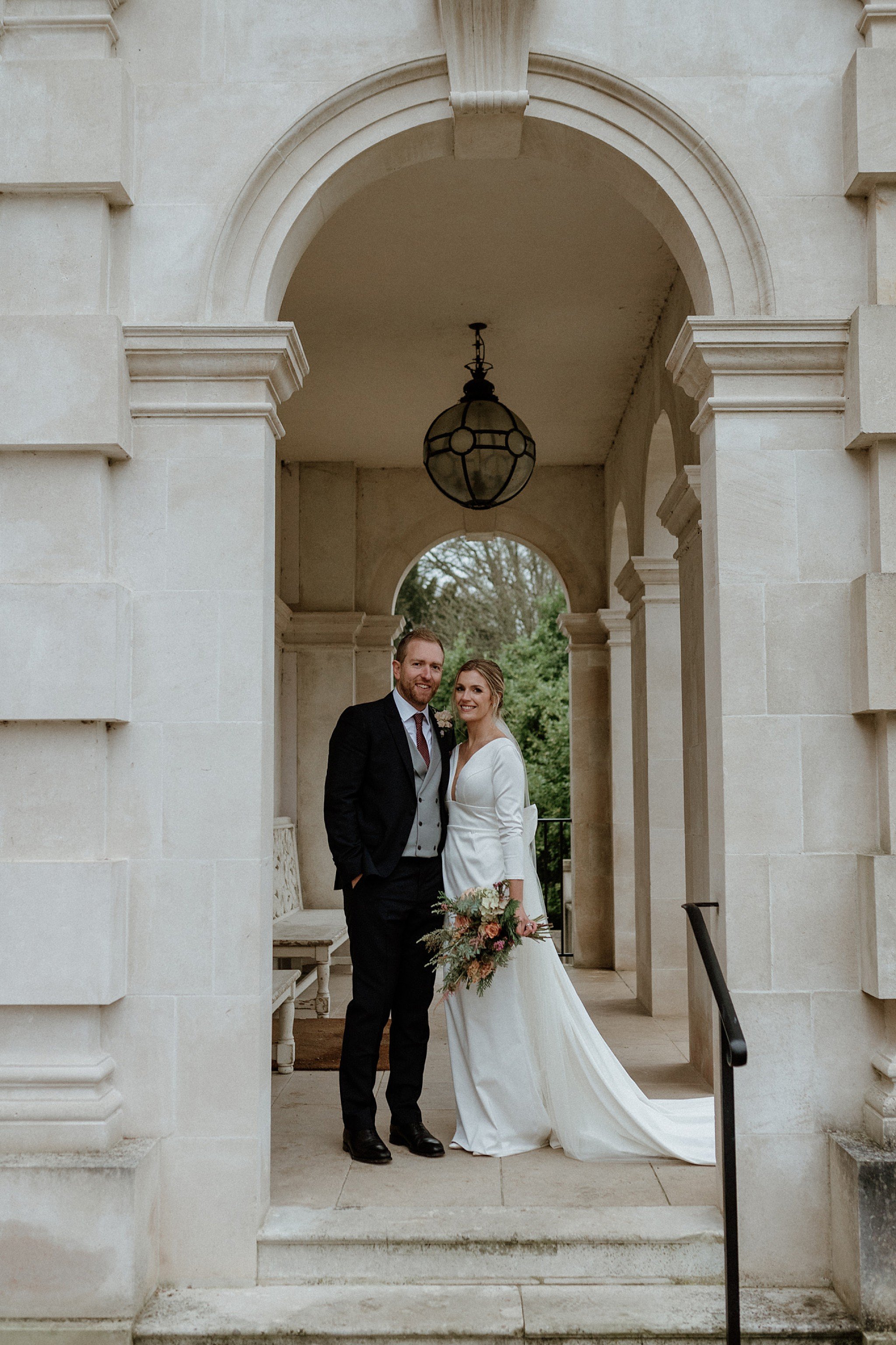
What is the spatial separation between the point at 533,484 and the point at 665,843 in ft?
12.7

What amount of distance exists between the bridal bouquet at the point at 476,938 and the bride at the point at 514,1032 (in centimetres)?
9

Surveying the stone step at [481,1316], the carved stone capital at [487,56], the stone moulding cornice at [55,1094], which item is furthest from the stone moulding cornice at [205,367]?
the stone step at [481,1316]

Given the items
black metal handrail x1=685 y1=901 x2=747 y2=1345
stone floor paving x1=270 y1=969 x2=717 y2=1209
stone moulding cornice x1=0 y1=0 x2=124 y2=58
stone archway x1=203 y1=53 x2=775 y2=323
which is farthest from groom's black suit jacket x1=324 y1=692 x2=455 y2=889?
stone moulding cornice x1=0 y1=0 x2=124 y2=58

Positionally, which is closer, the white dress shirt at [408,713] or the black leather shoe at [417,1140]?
the black leather shoe at [417,1140]

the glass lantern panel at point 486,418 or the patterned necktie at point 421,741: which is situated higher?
the glass lantern panel at point 486,418

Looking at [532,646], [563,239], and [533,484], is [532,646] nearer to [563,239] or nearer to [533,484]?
[533,484]

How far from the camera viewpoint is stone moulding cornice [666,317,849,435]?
11.9 ft

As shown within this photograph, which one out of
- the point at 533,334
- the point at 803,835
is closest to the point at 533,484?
the point at 533,334

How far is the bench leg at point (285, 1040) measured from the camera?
557cm

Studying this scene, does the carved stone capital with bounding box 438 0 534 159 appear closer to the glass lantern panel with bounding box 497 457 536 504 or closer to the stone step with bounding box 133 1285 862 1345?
the glass lantern panel with bounding box 497 457 536 504

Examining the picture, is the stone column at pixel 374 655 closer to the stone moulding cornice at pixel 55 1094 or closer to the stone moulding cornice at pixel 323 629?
the stone moulding cornice at pixel 323 629

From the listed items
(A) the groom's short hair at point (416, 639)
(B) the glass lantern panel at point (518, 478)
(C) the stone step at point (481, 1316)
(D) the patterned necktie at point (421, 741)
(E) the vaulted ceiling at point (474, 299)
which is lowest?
(C) the stone step at point (481, 1316)

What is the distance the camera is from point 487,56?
12.3 feet

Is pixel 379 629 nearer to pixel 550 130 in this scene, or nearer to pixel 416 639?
pixel 416 639
